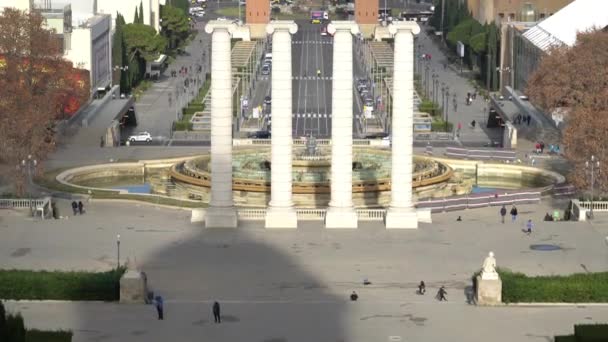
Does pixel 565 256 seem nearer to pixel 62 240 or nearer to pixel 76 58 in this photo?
pixel 62 240

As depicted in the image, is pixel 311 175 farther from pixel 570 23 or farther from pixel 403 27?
pixel 570 23

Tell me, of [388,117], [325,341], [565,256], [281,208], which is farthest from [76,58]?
[325,341]

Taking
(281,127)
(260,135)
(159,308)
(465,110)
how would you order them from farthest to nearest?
(465,110) → (260,135) → (281,127) → (159,308)

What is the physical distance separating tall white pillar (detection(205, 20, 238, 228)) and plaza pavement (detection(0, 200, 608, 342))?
1032mm

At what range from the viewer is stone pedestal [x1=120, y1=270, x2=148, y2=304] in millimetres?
78375

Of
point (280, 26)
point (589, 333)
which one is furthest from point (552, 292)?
point (280, 26)

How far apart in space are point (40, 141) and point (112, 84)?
6416 cm

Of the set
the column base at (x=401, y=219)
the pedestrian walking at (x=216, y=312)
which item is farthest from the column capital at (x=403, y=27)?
the pedestrian walking at (x=216, y=312)

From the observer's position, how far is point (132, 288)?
7844 cm

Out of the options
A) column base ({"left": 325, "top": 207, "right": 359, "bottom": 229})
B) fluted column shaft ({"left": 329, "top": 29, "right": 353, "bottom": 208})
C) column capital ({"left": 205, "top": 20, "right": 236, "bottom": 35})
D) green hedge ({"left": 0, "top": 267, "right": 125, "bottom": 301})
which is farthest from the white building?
green hedge ({"left": 0, "top": 267, "right": 125, "bottom": 301})

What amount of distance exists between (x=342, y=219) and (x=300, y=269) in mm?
10052

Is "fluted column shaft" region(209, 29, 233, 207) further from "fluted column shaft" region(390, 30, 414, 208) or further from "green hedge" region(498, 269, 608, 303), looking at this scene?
"green hedge" region(498, 269, 608, 303)

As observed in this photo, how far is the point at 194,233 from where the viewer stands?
94938 mm

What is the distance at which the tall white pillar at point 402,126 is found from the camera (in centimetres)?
9425
